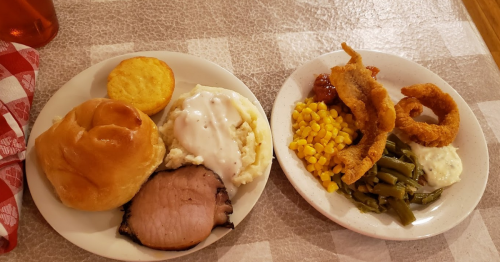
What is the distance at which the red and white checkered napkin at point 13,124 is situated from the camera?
1797mm

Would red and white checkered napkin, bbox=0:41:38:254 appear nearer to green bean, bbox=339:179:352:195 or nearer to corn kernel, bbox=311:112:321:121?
corn kernel, bbox=311:112:321:121

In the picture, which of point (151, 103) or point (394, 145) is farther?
point (394, 145)

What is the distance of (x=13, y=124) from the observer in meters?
1.94

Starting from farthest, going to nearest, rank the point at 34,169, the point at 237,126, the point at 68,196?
1. the point at 237,126
2. the point at 34,169
3. the point at 68,196

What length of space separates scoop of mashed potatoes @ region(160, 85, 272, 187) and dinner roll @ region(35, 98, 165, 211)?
8.3 inches

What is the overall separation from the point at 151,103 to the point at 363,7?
215 cm

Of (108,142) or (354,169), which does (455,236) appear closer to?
(354,169)

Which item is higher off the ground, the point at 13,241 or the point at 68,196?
the point at 68,196

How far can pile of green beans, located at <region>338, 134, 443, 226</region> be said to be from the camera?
83.7 inches

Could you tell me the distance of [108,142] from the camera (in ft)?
5.64

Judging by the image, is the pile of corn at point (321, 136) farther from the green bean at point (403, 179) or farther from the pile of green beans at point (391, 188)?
the green bean at point (403, 179)

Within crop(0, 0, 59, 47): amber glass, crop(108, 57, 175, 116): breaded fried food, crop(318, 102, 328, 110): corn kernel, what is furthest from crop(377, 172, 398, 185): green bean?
crop(0, 0, 59, 47): amber glass

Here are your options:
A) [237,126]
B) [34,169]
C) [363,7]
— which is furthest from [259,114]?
[363,7]

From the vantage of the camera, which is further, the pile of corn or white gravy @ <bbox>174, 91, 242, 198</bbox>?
the pile of corn
